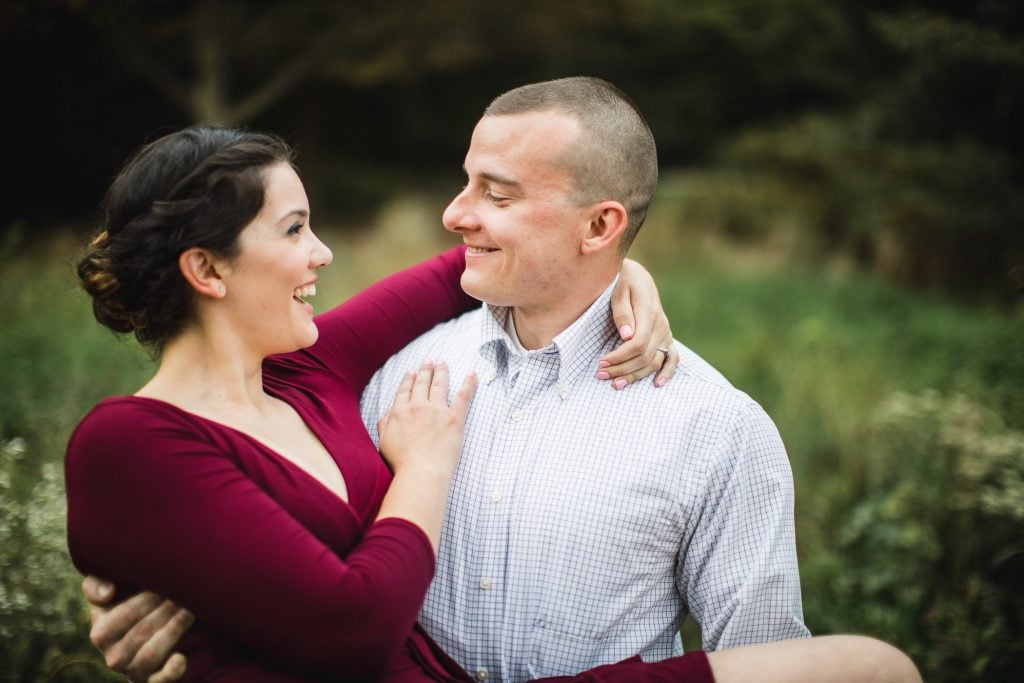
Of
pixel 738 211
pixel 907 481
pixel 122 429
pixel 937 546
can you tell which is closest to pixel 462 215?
pixel 122 429

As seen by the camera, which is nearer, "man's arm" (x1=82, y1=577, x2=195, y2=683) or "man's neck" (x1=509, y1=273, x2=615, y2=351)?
"man's arm" (x1=82, y1=577, x2=195, y2=683)

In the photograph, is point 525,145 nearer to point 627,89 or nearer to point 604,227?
point 604,227

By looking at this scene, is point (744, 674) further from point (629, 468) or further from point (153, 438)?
point (153, 438)

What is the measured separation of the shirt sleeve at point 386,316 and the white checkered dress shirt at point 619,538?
497 millimetres

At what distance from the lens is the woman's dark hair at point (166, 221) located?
184 cm

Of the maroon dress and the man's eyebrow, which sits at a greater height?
the man's eyebrow

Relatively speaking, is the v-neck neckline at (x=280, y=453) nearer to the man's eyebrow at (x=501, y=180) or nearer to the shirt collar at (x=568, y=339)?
the shirt collar at (x=568, y=339)

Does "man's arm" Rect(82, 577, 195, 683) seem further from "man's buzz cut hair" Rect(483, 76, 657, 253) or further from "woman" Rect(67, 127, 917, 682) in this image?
"man's buzz cut hair" Rect(483, 76, 657, 253)

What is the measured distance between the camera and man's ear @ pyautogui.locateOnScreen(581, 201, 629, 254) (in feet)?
7.77

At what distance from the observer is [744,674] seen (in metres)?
1.90

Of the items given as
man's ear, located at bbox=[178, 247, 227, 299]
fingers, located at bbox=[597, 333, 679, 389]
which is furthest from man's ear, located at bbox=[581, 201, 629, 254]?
man's ear, located at bbox=[178, 247, 227, 299]

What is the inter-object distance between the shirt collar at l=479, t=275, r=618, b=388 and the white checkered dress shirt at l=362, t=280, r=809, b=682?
123mm

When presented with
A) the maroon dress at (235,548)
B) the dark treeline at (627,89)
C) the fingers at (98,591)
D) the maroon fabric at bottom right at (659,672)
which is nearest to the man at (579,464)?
the maroon fabric at bottom right at (659,672)

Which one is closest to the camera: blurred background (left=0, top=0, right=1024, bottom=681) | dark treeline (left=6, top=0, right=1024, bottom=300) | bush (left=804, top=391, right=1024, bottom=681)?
bush (left=804, top=391, right=1024, bottom=681)
